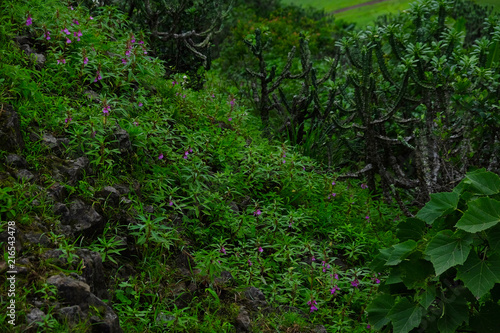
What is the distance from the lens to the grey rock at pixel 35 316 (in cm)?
253

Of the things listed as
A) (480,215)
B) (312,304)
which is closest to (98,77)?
(312,304)

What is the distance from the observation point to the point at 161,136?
4660mm

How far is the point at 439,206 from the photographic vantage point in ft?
8.51

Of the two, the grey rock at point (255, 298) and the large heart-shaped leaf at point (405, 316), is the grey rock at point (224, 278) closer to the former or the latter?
the grey rock at point (255, 298)

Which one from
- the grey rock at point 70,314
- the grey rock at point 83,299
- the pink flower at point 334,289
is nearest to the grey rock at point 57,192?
the grey rock at point 83,299

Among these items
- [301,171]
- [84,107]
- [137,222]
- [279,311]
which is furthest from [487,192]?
[84,107]

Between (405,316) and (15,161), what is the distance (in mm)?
2663

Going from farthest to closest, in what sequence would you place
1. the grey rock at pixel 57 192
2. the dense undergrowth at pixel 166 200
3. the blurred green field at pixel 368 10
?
1. the blurred green field at pixel 368 10
2. the grey rock at pixel 57 192
3. the dense undergrowth at pixel 166 200

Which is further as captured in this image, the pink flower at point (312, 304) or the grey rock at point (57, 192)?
the pink flower at point (312, 304)

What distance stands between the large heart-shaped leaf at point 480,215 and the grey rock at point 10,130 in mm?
2915

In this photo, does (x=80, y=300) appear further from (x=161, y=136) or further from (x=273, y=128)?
(x=273, y=128)

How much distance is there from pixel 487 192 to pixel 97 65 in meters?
3.69

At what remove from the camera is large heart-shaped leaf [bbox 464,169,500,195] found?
2506mm

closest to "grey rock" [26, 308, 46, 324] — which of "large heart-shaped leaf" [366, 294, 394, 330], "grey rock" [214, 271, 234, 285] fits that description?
"grey rock" [214, 271, 234, 285]
